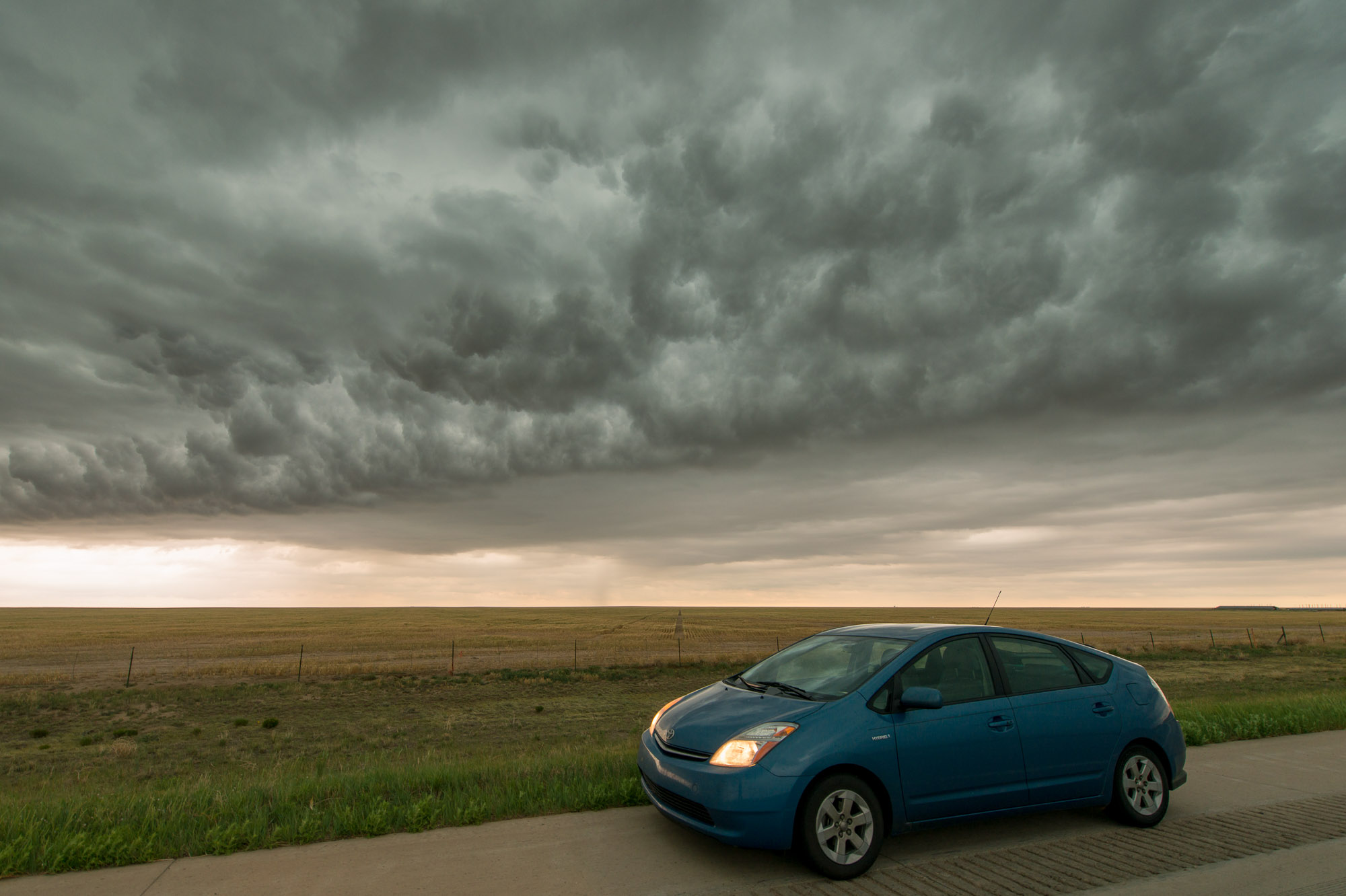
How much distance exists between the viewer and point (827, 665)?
236 inches

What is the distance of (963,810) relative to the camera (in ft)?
17.4

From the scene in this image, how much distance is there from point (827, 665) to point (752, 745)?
4.23 feet

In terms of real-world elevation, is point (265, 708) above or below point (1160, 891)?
below

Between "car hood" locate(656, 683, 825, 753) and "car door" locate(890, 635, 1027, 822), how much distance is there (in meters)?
0.74

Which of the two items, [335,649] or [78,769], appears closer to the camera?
[78,769]

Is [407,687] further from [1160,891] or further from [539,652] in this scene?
[1160,891]

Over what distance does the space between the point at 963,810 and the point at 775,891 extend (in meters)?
1.64


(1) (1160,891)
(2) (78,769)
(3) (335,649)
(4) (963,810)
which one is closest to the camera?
(1) (1160,891)

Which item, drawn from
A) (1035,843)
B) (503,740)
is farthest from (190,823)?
(503,740)

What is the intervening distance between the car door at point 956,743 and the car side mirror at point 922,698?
0.17 m

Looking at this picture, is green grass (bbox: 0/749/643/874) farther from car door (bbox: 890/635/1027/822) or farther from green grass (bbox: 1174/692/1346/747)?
green grass (bbox: 1174/692/1346/747)

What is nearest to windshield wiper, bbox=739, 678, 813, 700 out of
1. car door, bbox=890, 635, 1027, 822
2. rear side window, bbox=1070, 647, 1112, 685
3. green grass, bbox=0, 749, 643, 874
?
car door, bbox=890, 635, 1027, 822

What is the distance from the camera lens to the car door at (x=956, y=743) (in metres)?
5.19

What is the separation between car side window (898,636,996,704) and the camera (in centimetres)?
554
